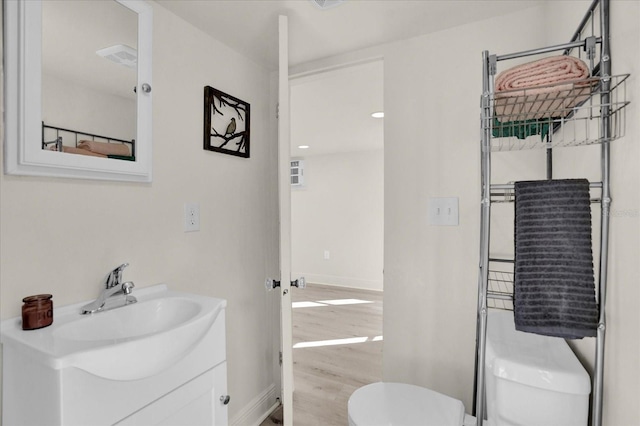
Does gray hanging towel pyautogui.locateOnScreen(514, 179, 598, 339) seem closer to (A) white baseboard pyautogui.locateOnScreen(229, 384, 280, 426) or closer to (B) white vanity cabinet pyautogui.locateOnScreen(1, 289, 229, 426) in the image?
(B) white vanity cabinet pyautogui.locateOnScreen(1, 289, 229, 426)

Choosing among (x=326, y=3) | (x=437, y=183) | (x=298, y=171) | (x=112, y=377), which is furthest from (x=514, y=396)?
(x=298, y=171)

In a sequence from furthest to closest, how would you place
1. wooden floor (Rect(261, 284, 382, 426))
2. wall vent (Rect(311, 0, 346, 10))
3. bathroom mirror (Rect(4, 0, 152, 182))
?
wooden floor (Rect(261, 284, 382, 426)) < wall vent (Rect(311, 0, 346, 10)) < bathroom mirror (Rect(4, 0, 152, 182))

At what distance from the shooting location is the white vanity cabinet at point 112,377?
2.58 ft

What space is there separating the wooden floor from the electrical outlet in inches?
50.9

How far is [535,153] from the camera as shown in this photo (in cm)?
151

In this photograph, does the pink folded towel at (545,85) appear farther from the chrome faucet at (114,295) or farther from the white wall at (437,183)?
the chrome faucet at (114,295)

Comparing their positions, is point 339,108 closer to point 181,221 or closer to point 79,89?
point 181,221

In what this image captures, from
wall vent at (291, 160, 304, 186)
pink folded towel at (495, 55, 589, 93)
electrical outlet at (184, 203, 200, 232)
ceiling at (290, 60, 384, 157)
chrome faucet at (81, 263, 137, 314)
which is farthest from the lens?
wall vent at (291, 160, 304, 186)

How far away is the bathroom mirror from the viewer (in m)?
0.99

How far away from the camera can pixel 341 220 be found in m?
5.41

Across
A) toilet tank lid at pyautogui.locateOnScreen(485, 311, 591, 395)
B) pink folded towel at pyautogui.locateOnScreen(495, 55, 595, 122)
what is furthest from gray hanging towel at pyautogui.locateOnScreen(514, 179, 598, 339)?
pink folded towel at pyautogui.locateOnScreen(495, 55, 595, 122)

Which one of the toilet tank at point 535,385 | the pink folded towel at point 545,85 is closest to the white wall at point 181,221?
the pink folded towel at point 545,85

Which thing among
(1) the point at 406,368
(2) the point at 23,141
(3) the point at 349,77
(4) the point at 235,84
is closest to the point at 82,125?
(2) the point at 23,141

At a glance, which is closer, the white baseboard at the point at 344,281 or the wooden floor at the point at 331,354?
the wooden floor at the point at 331,354
